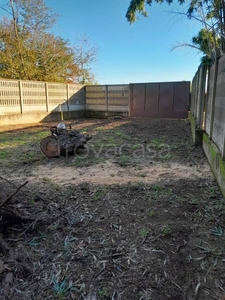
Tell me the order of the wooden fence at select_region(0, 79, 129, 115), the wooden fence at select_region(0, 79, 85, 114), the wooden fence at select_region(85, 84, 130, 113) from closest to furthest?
the wooden fence at select_region(0, 79, 85, 114) → the wooden fence at select_region(0, 79, 129, 115) → the wooden fence at select_region(85, 84, 130, 113)

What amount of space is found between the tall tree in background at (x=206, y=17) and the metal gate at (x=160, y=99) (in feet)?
11.7

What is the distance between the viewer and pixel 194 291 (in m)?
1.32

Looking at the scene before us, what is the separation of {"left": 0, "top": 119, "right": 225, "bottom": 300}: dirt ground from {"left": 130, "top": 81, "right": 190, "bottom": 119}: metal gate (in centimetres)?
750

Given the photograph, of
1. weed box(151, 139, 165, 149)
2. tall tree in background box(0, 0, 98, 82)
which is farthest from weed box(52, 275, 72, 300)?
tall tree in background box(0, 0, 98, 82)

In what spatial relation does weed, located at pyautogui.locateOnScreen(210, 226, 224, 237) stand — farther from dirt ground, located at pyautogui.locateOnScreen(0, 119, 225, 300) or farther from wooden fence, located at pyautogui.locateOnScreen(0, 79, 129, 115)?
wooden fence, located at pyautogui.locateOnScreen(0, 79, 129, 115)

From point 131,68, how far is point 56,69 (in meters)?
6.65

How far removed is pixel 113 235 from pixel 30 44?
12.3m

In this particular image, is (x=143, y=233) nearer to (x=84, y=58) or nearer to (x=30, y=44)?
(x=30, y=44)

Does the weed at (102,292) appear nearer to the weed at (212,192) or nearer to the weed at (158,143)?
the weed at (212,192)

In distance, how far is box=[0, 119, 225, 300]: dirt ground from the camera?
137 centimetres

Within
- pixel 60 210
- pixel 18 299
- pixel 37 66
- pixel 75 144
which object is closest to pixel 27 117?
pixel 37 66

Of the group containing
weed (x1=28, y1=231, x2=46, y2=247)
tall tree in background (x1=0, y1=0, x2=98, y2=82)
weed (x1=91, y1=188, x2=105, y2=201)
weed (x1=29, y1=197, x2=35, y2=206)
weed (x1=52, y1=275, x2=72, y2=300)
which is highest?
tall tree in background (x1=0, y1=0, x2=98, y2=82)

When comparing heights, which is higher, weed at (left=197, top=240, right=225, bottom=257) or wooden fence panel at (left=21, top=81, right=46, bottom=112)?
wooden fence panel at (left=21, top=81, right=46, bottom=112)

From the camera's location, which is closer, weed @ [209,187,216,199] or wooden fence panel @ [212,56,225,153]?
weed @ [209,187,216,199]
